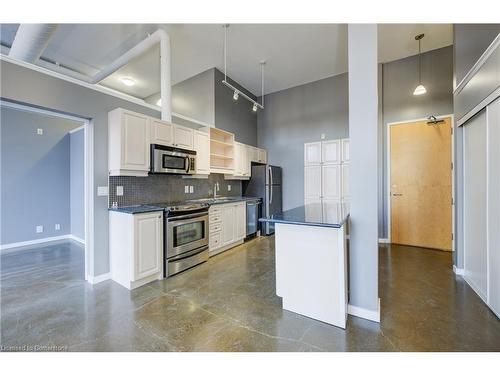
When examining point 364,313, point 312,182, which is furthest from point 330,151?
point 364,313

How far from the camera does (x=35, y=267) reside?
10.9ft

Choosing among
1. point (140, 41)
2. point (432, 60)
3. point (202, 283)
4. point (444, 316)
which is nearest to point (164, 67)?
point (140, 41)

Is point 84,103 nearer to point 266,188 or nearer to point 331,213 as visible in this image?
point 331,213

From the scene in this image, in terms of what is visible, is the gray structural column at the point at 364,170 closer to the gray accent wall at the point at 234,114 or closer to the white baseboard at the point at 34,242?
the gray accent wall at the point at 234,114

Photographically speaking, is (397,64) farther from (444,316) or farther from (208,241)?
(208,241)

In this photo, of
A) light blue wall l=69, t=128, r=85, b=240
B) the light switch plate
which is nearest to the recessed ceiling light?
light blue wall l=69, t=128, r=85, b=240

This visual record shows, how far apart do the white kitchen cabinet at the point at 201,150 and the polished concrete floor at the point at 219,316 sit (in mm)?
1780

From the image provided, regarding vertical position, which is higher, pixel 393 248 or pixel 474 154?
pixel 474 154

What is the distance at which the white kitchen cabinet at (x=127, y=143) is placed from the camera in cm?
286

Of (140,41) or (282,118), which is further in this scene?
(282,118)

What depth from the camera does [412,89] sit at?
4387mm

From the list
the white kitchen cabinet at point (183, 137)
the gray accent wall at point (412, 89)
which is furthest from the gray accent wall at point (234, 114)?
the gray accent wall at point (412, 89)

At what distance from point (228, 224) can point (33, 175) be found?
420 centimetres
